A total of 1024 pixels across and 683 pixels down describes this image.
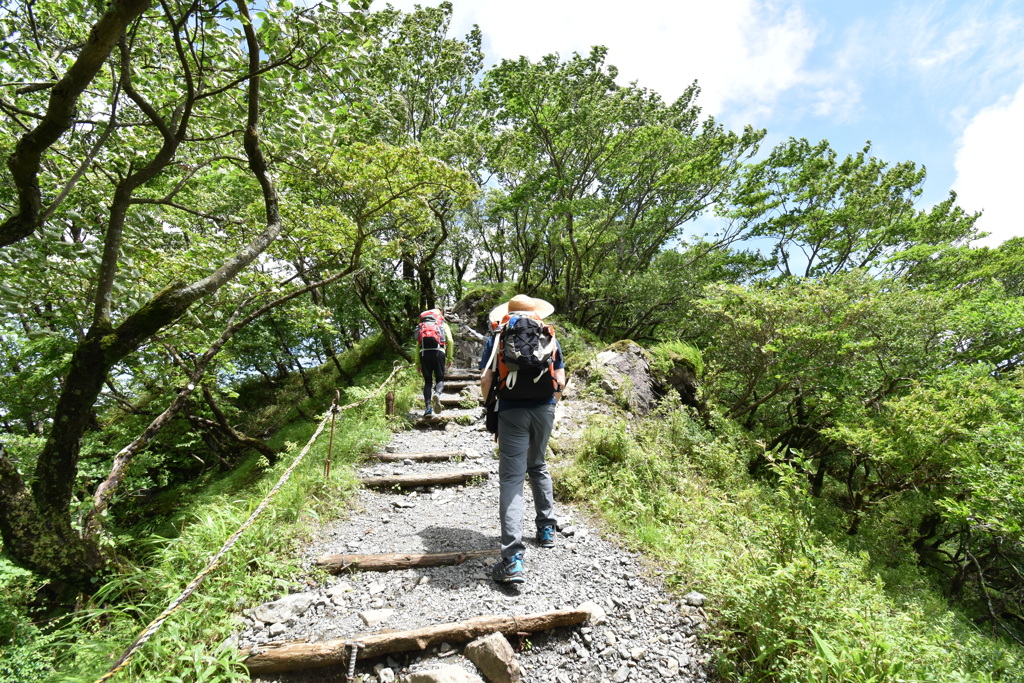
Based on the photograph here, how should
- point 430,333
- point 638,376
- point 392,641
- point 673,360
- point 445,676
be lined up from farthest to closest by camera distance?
1. point 673,360
2. point 638,376
3. point 430,333
4. point 392,641
5. point 445,676

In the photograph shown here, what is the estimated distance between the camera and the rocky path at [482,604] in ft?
8.72

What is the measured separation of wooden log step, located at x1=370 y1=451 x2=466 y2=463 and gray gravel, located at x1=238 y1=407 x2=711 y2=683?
144cm

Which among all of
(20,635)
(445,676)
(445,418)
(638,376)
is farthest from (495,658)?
(638,376)

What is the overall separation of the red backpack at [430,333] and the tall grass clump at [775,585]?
3.67 metres

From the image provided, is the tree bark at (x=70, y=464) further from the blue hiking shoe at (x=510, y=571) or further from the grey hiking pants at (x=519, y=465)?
the blue hiking shoe at (x=510, y=571)

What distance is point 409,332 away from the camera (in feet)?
56.4

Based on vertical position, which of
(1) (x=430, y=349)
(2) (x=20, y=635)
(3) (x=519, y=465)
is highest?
(1) (x=430, y=349)

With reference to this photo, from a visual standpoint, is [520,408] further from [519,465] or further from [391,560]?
[391,560]

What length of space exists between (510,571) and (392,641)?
3.41ft

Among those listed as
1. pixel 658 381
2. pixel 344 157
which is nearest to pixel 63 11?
pixel 344 157

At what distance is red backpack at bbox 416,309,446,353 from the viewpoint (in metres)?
8.05

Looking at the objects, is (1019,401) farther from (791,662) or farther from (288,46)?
(288,46)

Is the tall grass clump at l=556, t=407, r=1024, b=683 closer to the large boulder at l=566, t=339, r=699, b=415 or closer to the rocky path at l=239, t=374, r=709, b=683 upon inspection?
the rocky path at l=239, t=374, r=709, b=683

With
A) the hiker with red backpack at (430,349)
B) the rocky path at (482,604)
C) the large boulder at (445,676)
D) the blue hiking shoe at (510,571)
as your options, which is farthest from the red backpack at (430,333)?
the large boulder at (445,676)
